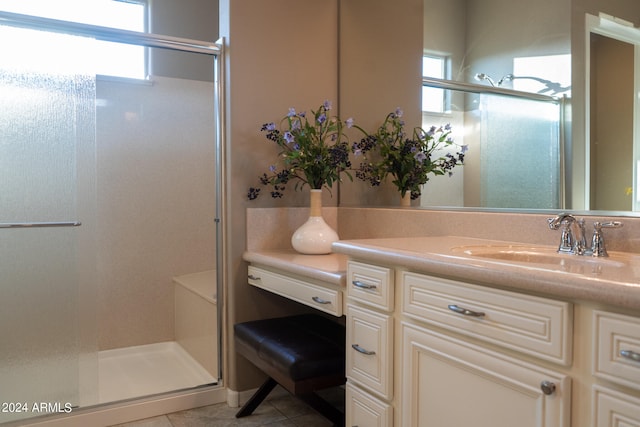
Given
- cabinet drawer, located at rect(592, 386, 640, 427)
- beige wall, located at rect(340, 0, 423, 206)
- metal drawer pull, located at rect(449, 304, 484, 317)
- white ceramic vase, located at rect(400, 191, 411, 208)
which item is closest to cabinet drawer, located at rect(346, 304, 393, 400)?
metal drawer pull, located at rect(449, 304, 484, 317)

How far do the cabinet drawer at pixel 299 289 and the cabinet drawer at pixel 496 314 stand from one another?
17.5 inches

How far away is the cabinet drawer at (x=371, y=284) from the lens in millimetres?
1485

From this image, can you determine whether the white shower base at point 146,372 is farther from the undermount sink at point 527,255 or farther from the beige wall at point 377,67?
the undermount sink at point 527,255

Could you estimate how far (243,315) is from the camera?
2.44 m

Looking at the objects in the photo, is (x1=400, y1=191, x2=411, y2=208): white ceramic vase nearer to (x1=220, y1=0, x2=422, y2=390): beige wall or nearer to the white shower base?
(x1=220, y1=0, x2=422, y2=390): beige wall

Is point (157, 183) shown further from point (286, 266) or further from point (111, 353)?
point (286, 266)

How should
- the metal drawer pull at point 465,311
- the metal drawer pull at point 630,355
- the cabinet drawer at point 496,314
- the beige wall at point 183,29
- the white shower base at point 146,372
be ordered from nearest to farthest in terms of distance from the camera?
the metal drawer pull at point 630,355, the cabinet drawer at point 496,314, the metal drawer pull at point 465,311, the white shower base at point 146,372, the beige wall at point 183,29

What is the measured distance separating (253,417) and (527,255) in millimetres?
1452

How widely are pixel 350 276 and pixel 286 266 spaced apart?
1.54 ft

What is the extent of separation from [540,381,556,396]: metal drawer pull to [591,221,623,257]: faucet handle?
51cm

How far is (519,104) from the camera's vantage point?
188 centimetres

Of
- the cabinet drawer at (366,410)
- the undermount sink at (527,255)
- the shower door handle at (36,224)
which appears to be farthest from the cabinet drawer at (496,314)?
the shower door handle at (36,224)

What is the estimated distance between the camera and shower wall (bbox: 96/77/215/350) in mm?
3170

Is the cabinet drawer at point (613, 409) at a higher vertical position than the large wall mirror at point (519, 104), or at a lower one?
lower
